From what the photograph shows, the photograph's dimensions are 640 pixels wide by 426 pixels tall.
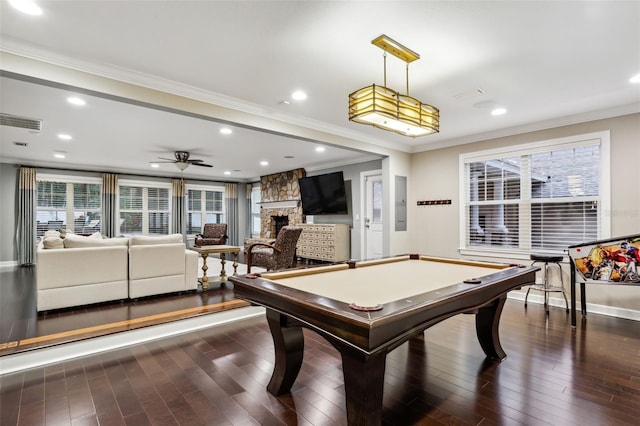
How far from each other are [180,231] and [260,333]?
7567 millimetres

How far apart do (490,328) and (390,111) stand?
196cm

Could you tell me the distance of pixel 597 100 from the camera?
12.1 ft

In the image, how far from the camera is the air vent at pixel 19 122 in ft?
13.6

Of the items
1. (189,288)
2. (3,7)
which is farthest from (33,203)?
(3,7)

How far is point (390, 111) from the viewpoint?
2.39 m

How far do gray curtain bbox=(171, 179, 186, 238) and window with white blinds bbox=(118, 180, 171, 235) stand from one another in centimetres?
16

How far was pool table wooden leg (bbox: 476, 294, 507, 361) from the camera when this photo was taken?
261 centimetres

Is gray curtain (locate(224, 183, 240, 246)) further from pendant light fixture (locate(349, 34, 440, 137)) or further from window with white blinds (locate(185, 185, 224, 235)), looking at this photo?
pendant light fixture (locate(349, 34, 440, 137))

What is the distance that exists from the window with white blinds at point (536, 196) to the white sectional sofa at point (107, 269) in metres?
4.60

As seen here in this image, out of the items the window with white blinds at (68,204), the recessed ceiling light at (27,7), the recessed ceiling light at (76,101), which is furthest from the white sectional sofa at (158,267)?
the window with white blinds at (68,204)

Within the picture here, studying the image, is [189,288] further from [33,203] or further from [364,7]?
[33,203]

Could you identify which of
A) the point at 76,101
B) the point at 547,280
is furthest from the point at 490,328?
the point at 76,101

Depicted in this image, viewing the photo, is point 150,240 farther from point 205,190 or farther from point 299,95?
point 205,190

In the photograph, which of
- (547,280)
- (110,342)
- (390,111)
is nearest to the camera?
(390,111)
